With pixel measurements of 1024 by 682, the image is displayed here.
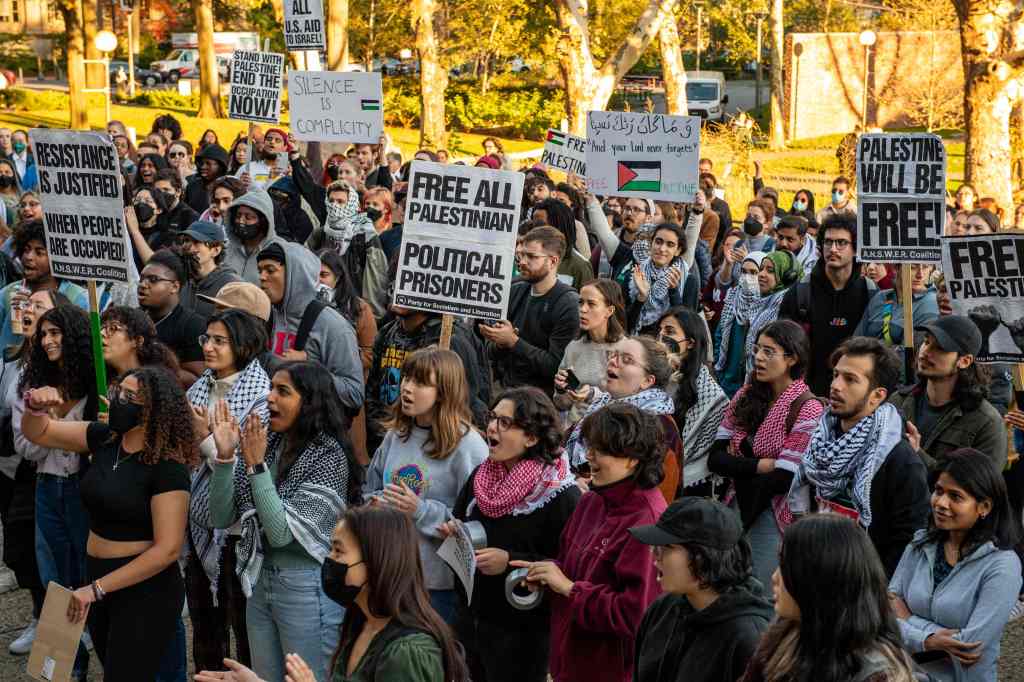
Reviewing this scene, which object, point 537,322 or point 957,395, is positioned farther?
point 537,322

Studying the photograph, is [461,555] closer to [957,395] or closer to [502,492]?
[502,492]

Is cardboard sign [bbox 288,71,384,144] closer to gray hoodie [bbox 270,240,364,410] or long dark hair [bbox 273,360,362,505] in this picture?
gray hoodie [bbox 270,240,364,410]

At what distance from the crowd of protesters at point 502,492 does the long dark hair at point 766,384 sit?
0.01m

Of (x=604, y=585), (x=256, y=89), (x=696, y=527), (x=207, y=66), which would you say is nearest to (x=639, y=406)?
(x=604, y=585)

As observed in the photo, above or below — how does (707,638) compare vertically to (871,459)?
below

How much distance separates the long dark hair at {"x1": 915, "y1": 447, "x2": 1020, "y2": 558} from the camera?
16.5ft

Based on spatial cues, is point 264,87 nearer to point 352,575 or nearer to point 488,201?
point 488,201

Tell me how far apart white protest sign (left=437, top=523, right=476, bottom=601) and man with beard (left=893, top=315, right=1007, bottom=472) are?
7.45ft

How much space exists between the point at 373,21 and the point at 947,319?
44.7m

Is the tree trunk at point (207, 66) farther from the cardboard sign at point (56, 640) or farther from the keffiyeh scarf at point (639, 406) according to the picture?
the cardboard sign at point (56, 640)

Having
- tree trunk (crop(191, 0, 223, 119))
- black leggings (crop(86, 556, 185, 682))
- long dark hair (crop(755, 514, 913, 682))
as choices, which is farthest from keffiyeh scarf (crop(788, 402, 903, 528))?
tree trunk (crop(191, 0, 223, 119))

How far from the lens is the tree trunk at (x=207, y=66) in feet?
132

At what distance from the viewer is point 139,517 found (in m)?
5.55

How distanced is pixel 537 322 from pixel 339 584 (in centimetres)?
410
